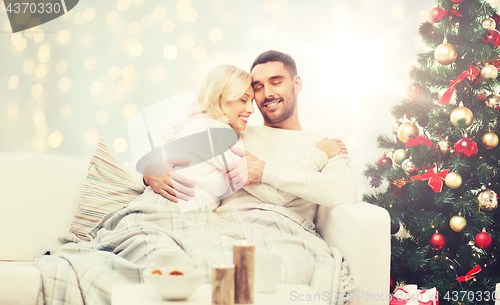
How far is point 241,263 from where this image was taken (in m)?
0.83

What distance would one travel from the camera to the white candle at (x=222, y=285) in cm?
79

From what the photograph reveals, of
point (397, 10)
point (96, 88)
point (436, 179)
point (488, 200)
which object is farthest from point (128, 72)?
point (488, 200)

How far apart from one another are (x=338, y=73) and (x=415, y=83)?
533mm

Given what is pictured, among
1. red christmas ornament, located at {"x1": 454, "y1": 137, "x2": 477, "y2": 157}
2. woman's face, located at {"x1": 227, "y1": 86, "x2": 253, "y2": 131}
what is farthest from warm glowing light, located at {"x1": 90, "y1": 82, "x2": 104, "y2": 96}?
red christmas ornament, located at {"x1": 454, "y1": 137, "x2": 477, "y2": 157}

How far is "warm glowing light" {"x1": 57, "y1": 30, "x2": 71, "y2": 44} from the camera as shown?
7.66 ft

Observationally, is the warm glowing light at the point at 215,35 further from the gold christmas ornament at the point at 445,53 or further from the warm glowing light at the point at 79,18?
the gold christmas ornament at the point at 445,53

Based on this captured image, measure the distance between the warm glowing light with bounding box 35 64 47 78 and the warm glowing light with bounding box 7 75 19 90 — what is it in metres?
0.11

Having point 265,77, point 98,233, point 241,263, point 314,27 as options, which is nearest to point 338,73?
point 314,27

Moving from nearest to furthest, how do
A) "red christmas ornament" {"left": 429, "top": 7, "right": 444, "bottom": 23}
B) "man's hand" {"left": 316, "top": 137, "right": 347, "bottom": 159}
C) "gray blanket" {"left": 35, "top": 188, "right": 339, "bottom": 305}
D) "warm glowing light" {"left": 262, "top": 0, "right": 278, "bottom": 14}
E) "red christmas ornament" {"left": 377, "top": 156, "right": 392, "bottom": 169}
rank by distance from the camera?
1. "gray blanket" {"left": 35, "top": 188, "right": 339, "bottom": 305}
2. "man's hand" {"left": 316, "top": 137, "right": 347, "bottom": 159}
3. "red christmas ornament" {"left": 429, "top": 7, "right": 444, "bottom": 23}
4. "red christmas ornament" {"left": 377, "top": 156, "right": 392, "bottom": 169}
5. "warm glowing light" {"left": 262, "top": 0, "right": 278, "bottom": 14}

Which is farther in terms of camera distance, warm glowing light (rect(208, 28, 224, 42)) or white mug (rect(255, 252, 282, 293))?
warm glowing light (rect(208, 28, 224, 42))

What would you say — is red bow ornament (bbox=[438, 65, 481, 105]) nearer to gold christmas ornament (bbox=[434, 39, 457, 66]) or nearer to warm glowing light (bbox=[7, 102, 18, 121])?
gold christmas ornament (bbox=[434, 39, 457, 66])

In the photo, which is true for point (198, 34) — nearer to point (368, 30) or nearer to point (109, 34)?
point (109, 34)

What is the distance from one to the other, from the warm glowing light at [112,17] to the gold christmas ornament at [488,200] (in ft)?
7.04

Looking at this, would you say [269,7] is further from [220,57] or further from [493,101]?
[493,101]
